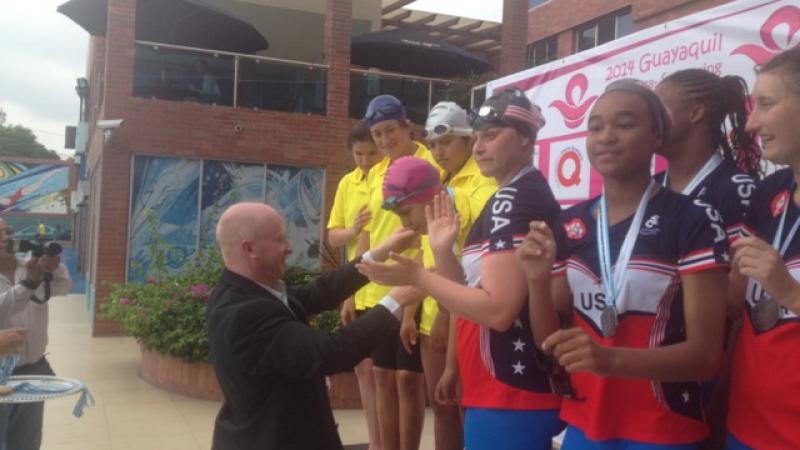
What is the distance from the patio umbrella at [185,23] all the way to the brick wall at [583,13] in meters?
7.76

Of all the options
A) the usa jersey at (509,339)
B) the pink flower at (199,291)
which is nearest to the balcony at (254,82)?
the pink flower at (199,291)

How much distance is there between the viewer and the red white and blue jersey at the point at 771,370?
1765mm

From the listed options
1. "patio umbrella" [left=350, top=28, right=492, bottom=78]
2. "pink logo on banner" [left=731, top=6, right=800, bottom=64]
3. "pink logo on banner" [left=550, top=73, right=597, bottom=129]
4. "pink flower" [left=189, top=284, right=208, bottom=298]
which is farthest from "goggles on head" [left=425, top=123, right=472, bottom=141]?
"patio umbrella" [left=350, top=28, right=492, bottom=78]

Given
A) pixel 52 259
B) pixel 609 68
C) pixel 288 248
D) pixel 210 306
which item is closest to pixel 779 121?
pixel 288 248

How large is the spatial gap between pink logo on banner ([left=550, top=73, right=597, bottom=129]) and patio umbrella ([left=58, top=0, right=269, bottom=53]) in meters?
8.85

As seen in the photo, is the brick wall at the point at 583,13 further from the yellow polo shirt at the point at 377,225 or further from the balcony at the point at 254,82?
the yellow polo shirt at the point at 377,225

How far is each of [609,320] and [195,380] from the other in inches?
223

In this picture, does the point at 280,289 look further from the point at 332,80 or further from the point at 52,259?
the point at 332,80

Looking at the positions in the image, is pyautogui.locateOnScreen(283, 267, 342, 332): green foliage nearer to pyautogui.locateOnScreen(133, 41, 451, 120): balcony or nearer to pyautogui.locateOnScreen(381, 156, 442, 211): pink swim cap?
pyautogui.locateOnScreen(381, 156, 442, 211): pink swim cap

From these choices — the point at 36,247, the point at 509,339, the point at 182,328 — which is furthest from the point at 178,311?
the point at 509,339

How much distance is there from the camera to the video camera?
4055mm

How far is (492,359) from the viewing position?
228 cm

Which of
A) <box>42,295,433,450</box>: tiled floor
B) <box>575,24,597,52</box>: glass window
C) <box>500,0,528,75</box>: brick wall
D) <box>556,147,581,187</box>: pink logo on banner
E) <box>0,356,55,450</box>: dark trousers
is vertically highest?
<box>575,24,597,52</box>: glass window

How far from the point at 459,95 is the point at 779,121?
11.6 metres
